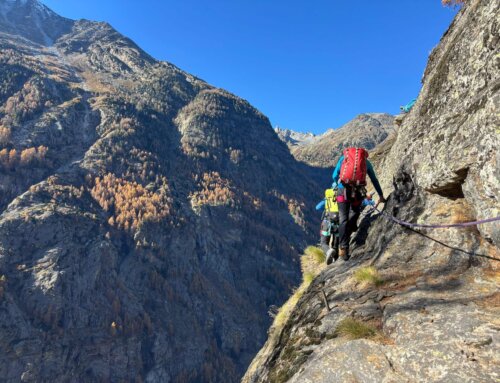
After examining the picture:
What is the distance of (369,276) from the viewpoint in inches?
313

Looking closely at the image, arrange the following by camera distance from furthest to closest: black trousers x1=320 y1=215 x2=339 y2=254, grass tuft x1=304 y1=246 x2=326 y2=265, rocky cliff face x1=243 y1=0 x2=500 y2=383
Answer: grass tuft x1=304 y1=246 x2=326 y2=265, black trousers x1=320 y1=215 x2=339 y2=254, rocky cliff face x1=243 y1=0 x2=500 y2=383

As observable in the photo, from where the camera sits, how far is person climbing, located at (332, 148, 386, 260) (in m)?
9.54

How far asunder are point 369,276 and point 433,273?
1.38m

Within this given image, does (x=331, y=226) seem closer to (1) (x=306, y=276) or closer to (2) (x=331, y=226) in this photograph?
(2) (x=331, y=226)

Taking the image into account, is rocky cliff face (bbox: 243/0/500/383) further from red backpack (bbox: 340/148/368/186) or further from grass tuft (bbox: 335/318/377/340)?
red backpack (bbox: 340/148/368/186)

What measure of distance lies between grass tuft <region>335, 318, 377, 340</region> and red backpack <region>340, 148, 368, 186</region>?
13.9 ft

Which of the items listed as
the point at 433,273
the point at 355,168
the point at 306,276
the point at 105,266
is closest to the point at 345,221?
the point at 355,168

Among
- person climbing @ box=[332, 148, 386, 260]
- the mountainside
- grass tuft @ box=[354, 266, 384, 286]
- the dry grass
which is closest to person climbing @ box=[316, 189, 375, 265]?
person climbing @ box=[332, 148, 386, 260]

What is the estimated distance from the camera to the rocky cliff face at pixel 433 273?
5.23 meters

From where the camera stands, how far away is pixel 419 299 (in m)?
6.43

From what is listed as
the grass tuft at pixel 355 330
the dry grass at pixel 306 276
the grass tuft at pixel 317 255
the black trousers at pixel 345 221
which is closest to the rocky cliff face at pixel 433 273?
the grass tuft at pixel 355 330

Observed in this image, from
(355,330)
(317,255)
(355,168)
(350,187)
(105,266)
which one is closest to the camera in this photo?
(355,330)

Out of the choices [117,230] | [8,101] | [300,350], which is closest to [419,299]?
[300,350]

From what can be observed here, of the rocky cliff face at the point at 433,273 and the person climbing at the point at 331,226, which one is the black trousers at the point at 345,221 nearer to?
the rocky cliff face at the point at 433,273
